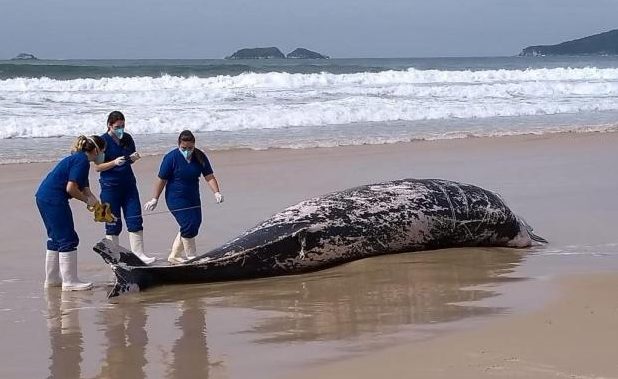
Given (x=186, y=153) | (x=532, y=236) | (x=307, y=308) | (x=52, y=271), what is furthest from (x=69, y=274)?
(x=532, y=236)

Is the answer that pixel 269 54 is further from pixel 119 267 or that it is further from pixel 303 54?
pixel 119 267

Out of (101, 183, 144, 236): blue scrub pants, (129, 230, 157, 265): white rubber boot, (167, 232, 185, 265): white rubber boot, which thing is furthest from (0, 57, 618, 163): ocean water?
(167, 232, 185, 265): white rubber boot

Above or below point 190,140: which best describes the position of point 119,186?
below

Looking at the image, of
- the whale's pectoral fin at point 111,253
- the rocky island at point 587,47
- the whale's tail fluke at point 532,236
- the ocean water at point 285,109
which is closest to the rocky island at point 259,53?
the rocky island at point 587,47

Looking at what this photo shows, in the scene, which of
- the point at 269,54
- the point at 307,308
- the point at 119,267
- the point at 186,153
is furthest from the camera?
the point at 269,54

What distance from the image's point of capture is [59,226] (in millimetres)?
7434

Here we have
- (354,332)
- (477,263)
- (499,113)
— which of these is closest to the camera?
(354,332)

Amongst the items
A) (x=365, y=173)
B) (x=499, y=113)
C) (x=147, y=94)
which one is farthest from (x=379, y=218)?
(x=147, y=94)

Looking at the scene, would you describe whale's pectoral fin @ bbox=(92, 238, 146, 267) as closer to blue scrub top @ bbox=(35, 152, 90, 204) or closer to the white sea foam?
blue scrub top @ bbox=(35, 152, 90, 204)

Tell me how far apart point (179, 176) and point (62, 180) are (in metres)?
1.24

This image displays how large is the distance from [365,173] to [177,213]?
17.9 ft

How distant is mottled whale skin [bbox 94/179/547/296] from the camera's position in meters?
7.14

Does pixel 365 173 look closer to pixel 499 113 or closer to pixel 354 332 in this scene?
pixel 354 332

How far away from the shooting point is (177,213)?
8.30 m
